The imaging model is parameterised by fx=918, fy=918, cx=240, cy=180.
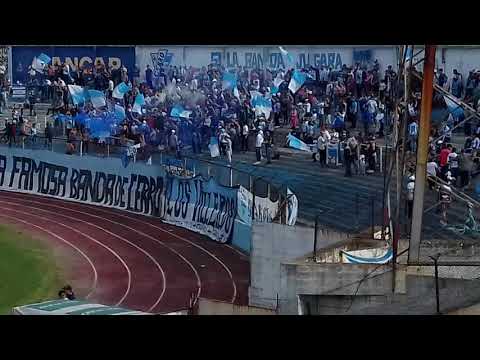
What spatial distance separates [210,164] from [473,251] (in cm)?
317

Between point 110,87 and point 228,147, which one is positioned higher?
point 110,87

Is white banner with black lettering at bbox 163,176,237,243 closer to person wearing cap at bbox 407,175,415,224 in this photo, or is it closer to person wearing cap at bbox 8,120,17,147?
person wearing cap at bbox 407,175,415,224

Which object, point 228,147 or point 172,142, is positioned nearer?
point 228,147

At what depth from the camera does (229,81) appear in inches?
429

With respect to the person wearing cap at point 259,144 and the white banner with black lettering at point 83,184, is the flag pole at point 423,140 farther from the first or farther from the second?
the white banner with black lettering at point 83,184

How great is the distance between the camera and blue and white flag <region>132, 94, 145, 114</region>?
11125mm

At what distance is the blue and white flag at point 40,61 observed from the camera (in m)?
10.6

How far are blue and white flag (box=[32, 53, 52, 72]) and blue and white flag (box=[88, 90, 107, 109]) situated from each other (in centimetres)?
75

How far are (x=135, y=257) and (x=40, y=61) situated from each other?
8.37ft

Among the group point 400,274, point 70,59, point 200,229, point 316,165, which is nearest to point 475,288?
point 400,274

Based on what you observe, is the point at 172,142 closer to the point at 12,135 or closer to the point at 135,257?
the point at 135,257

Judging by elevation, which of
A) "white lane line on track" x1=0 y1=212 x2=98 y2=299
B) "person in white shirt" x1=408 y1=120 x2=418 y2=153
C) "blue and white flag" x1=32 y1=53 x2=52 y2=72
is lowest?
"white lane line on track" x1=0 y1=212 x2=98 y2=299

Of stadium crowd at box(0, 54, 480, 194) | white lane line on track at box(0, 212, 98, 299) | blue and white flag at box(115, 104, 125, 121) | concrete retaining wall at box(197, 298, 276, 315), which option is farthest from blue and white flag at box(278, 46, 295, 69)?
white lane line on track at box(0, 212, 98, 299)

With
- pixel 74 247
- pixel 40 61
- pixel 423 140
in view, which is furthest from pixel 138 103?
pixel 423 140
